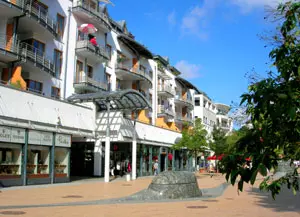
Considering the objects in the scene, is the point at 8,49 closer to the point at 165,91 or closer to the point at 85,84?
the point at 85,84

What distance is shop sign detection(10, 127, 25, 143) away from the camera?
21.0 metres

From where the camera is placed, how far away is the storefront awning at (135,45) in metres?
40.4

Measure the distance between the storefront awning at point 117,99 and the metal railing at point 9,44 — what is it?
636cm

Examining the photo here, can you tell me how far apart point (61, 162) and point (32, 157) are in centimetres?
299

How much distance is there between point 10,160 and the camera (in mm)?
21344

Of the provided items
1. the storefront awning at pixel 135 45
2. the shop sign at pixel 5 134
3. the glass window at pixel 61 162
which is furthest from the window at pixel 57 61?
the storefront awning at pixel 135 45

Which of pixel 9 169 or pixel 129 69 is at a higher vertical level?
pixel 129 69

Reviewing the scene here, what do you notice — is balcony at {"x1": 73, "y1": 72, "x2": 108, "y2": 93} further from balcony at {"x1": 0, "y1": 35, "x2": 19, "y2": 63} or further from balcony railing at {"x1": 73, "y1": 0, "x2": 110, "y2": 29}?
balcony at {"x1": 0, "y1": 35, "x2": 19, "y2": 63}

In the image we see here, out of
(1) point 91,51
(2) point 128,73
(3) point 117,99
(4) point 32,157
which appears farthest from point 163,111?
(4) point 32,157

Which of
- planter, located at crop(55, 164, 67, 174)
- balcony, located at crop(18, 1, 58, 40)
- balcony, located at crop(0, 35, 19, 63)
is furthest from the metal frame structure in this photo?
balcony, located at crop(0, 35, 19, 63)

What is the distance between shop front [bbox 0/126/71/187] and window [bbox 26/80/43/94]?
490 centimetres

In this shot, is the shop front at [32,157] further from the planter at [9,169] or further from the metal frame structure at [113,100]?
the metal frame structure at [113,100]

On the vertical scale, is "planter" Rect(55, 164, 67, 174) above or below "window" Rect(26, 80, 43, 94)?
below

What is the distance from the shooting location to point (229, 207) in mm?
13070
